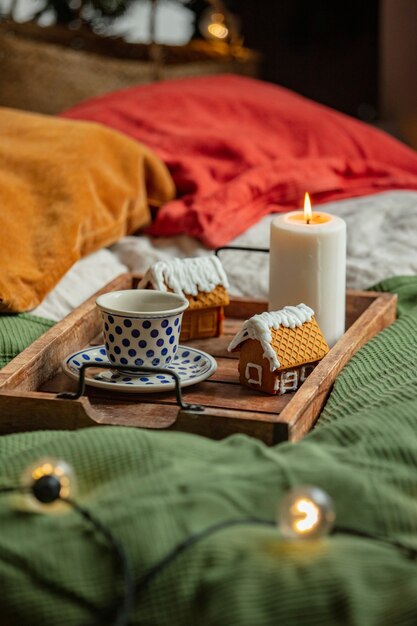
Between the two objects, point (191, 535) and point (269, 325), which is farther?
point (269, 325)

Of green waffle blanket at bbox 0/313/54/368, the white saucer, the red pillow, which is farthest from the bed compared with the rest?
the red pillow

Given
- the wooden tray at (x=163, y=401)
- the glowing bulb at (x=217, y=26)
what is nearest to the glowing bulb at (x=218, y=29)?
the glowing bulb at (x=217, y=26)

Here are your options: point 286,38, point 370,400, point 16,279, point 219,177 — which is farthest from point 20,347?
point 286,38

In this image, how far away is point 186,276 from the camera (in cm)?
111

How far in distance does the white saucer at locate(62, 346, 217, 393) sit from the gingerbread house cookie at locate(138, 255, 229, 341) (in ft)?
0.24

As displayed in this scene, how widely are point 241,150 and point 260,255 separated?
1.21ft

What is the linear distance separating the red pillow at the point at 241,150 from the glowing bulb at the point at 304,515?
883mm

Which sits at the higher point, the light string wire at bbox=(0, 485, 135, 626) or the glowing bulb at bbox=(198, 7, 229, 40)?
the glowing bulb at bbox=(198, 7, 229, 40)

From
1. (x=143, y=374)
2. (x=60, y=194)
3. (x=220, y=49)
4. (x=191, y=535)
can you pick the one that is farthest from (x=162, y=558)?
(x=220, y=49)

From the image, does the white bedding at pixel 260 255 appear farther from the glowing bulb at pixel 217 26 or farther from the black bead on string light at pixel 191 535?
the glowing bulb at pixel 217 26

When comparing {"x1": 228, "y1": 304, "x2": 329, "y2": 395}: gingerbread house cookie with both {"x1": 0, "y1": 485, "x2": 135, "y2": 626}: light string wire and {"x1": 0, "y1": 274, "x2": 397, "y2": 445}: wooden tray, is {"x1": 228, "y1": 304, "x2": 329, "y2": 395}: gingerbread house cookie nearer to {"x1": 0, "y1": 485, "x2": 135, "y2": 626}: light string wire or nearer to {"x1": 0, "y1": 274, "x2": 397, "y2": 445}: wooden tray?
{"x1": 0, "y1": 274, "x2": 397, "y2": 445}: wooden tray

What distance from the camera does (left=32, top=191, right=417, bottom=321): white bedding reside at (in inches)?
53.8

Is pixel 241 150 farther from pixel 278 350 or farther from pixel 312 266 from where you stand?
pixel 278 350

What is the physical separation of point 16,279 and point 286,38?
2018mm
